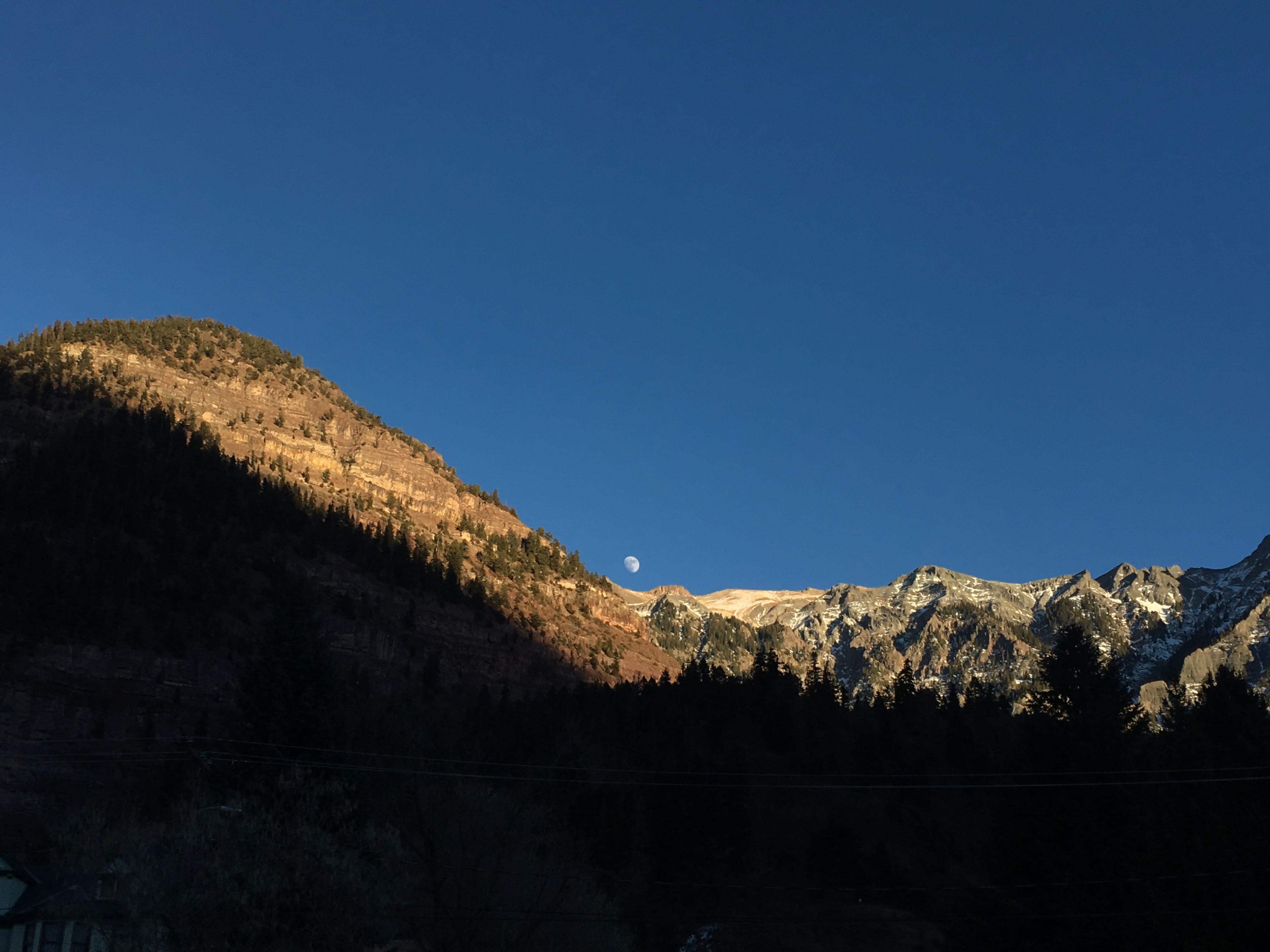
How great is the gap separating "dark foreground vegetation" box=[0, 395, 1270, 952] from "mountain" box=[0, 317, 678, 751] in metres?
0.75

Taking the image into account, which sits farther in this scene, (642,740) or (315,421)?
(315,421)

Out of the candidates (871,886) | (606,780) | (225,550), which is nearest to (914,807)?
(871,886)

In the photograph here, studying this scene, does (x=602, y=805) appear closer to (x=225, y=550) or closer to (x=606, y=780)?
(x=606, y=780)

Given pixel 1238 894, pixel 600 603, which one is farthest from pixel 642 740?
pixel 600 603

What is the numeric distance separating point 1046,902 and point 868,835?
1184 inches

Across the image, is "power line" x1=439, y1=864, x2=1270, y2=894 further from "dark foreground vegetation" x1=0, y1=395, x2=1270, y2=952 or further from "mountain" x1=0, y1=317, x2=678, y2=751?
"mountain" x1=0, y1=317, x2=678, y2=751

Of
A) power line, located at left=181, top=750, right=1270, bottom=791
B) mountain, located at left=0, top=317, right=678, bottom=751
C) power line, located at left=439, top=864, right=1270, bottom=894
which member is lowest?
power line, located at left=439, top=864, right=1270, bottom=894

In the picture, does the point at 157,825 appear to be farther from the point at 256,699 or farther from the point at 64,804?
the point at 64,804

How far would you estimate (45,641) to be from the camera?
77.7 metres

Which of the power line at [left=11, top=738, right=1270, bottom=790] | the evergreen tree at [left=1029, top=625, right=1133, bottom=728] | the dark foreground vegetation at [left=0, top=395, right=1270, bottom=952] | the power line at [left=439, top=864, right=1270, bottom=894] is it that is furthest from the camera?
the evergreen tree at [left=1029, top=625, right=1133, bottom=728]

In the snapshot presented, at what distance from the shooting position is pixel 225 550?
105 meters

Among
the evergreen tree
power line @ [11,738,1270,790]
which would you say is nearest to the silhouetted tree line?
the evergreen tree

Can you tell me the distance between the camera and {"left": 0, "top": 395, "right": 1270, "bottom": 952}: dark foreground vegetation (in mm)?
33938

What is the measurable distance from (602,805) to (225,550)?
61962 millimetres
